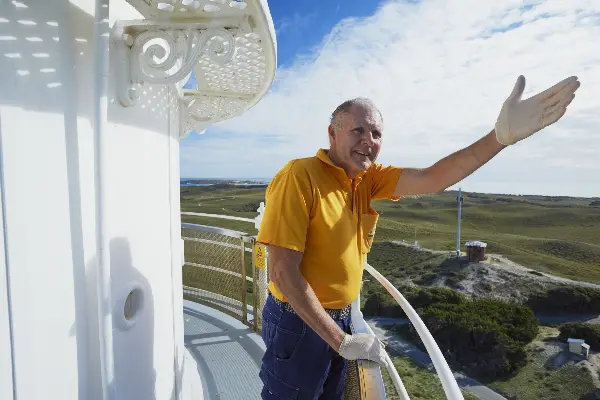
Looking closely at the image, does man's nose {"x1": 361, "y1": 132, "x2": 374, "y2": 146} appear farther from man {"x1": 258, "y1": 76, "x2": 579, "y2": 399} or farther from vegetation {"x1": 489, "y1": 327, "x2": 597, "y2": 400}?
vegetation {"x1": 489, "y1": 327, "x2": 597, "y2": 400}

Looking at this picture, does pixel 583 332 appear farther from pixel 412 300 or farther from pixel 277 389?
pixel 277 389

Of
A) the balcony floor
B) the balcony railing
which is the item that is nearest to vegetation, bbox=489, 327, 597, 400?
the balcony railing

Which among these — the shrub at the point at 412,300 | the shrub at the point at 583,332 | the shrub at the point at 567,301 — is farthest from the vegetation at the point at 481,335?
the shrub at the point at 567,301

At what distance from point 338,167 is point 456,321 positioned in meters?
35.2

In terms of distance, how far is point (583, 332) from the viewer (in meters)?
29.9

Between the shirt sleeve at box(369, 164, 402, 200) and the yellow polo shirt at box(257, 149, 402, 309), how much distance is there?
0.53 ft

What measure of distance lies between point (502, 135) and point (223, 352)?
270 cm

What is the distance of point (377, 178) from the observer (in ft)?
5.77

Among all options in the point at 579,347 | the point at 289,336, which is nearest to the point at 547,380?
the point at 579,347

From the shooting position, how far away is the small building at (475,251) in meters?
39.2

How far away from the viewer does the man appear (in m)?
1.28

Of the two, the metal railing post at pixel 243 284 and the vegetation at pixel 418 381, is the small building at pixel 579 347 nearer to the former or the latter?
the vegetation at pixel 418 381

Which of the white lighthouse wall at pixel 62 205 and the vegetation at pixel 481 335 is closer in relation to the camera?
the white lighthouse wall at pixel 62 205

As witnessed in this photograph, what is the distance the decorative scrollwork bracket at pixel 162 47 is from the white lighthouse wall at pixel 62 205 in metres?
0.06
